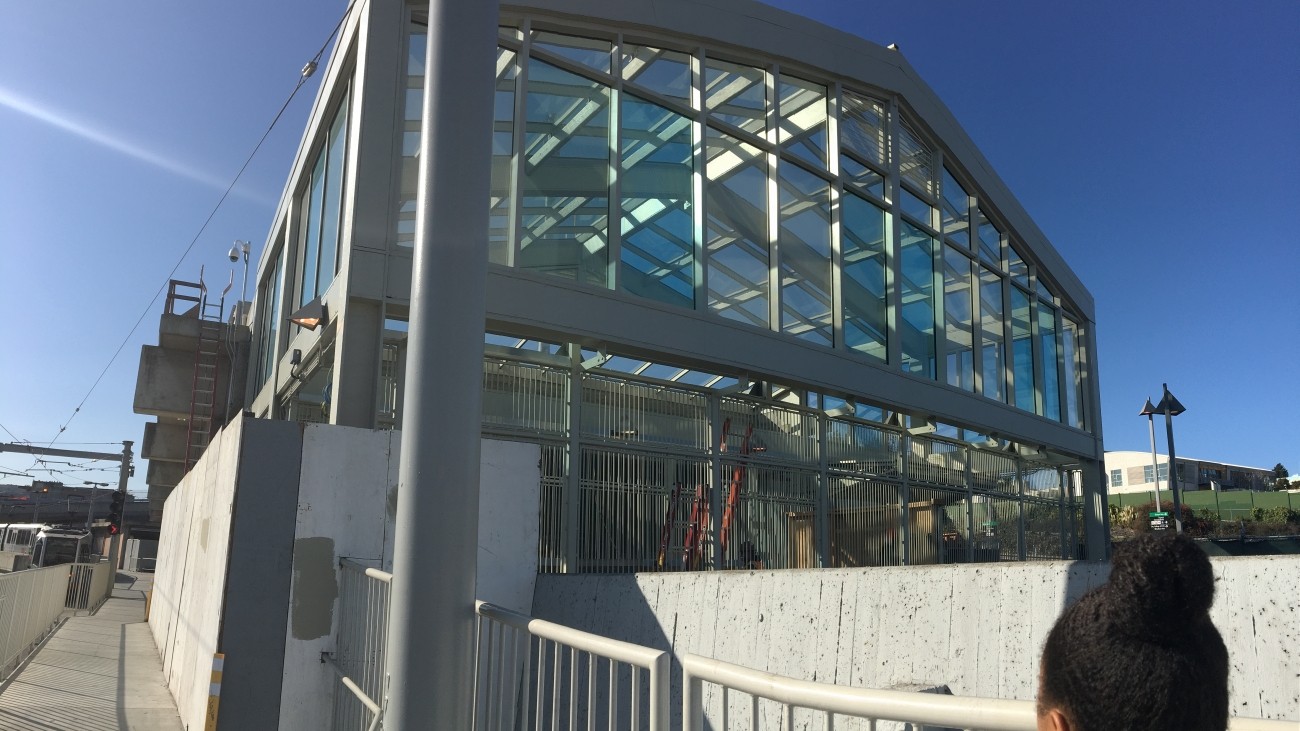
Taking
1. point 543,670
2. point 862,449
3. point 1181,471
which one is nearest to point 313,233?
point 862,449

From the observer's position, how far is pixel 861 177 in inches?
697

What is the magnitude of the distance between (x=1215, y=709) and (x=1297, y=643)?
101 inches

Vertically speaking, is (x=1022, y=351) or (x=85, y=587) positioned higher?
(x=1022, y=351)

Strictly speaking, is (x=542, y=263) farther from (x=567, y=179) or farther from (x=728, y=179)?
(x=728, y=179)

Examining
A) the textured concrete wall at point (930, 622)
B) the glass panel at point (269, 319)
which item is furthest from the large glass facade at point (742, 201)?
the glass panel at point (269, 319)

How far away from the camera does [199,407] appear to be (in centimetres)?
2886

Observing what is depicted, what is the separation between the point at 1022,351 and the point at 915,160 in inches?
235

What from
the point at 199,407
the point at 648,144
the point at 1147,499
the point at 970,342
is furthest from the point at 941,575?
the point at 1147,499

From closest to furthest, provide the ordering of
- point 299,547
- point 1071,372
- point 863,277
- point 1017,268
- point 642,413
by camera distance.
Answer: point 299,547
point 642,413
point 863,277
point 1017,268
point 1071,372

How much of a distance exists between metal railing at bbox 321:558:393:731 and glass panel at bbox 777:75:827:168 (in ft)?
37.2

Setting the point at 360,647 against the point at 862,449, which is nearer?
the point at 360,647

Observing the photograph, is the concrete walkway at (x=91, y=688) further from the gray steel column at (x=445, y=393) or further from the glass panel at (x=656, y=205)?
the glass panel at (x=656, y=205)

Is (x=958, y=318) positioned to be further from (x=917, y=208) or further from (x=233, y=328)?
(x=233, y=328)

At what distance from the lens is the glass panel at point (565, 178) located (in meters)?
12.7
